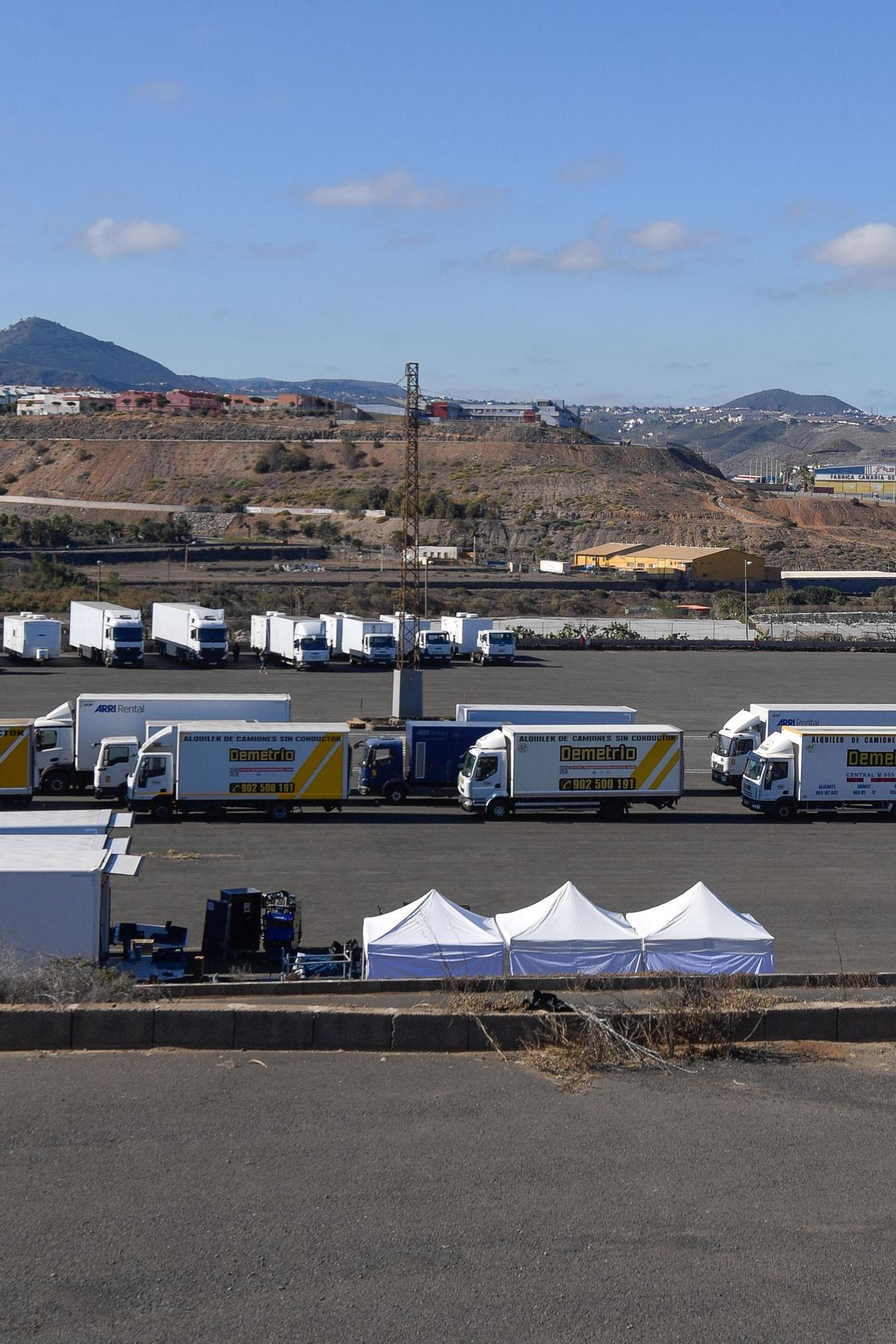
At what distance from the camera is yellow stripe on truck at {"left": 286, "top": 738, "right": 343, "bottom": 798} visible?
1062 inches

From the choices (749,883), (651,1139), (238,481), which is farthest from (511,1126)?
(238,481)

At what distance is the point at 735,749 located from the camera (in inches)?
1227

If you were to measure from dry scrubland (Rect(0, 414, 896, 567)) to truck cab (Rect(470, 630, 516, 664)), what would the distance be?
58876 mm

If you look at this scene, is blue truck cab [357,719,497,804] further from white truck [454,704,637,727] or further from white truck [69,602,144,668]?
white truck [69,602,144,668]

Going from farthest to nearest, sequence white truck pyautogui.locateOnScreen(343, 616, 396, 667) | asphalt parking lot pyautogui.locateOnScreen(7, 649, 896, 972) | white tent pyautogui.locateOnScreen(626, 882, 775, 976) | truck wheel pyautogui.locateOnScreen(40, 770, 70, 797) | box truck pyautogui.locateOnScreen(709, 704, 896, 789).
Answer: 1. white truck pyautogui.locateOnScreen(343, 616, 396, 667)
2. box truck pyautogui.locateOnScreen(709, 704, 896, 789)
3. truck wheel pyautogui.locateOnScreen(40, 770, 70, 797)
4. asphalt parking lot pyautogui.locateOnScreen(7, 649, 896, 972)
5. white tent pyautogui.locateOnScreen(626, 882, 775, 976)

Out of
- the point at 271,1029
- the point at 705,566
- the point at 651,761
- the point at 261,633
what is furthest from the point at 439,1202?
the point at 705,566

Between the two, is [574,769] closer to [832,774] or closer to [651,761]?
[651,761]

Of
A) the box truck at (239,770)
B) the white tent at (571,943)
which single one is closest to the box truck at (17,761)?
the box truck at (239,770)

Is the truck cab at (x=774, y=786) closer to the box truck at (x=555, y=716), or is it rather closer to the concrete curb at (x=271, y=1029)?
the box truck at (x=555, y=716)

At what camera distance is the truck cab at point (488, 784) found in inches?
1081

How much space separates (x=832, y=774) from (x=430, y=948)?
15476 mm

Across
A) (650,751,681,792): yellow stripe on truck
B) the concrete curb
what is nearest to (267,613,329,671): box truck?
(650,751,681,792): yellow stripe on truck

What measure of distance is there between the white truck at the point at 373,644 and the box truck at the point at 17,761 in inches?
973

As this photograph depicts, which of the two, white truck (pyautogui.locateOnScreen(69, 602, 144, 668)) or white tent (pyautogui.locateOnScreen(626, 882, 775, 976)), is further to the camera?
white truck (pyautogui.locateOnScreen(69, 602, 144, 668))
